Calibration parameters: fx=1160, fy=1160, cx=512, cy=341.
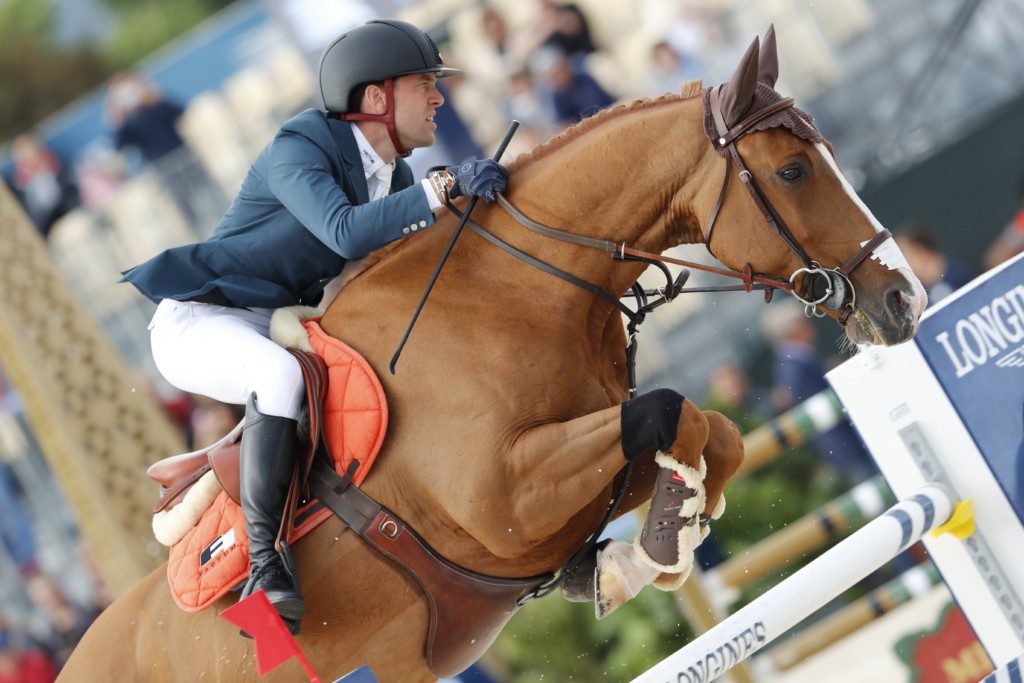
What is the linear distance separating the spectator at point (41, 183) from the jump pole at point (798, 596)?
7415 mm

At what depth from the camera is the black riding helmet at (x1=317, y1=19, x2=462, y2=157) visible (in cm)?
327

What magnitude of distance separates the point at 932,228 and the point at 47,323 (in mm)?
5119

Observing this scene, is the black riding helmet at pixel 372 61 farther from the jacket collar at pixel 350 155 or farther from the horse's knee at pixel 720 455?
the horse's knee at pixel 720 455

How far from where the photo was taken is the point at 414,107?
3.36 m

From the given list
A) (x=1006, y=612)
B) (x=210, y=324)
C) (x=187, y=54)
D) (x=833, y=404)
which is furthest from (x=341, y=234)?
(x=187, y=54)

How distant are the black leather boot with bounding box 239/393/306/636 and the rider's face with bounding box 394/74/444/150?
90 cm

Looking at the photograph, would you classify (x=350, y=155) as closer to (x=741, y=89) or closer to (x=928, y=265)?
(x=741, y=89)

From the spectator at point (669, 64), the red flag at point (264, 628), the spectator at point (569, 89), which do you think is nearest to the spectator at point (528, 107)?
the spectator at point (569, 89)

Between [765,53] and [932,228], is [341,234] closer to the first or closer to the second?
[765,53]

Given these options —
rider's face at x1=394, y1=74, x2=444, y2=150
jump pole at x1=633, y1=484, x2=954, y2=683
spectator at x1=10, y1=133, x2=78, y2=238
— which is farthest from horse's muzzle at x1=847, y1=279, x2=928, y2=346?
spectator at x1=10, y1=133, x2=78, y2=238

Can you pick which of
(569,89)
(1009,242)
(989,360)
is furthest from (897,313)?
(569,89)

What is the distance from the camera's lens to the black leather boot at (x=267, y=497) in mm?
3117

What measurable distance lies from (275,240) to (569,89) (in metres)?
4.06

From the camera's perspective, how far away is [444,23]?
801cm
